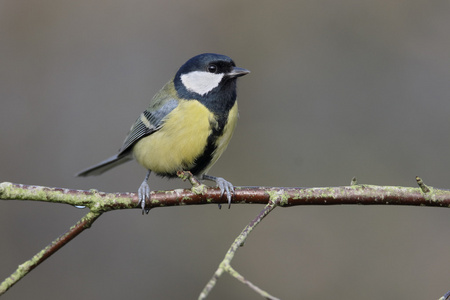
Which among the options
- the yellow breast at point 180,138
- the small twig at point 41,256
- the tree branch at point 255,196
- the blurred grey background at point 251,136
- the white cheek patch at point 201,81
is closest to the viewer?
the small twig at point 41,256

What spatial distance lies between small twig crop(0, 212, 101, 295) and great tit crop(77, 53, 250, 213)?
3.87 ft

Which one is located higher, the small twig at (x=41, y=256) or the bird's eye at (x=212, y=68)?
the bird's eye at (x=212, y=68)

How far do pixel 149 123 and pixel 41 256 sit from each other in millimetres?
1715

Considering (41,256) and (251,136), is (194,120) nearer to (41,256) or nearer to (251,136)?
(41,256)

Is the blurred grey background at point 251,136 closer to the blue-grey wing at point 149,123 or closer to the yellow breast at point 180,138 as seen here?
the blue-grey wing at point 149,123

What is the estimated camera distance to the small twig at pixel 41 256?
5.72ft

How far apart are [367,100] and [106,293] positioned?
10.2 feet

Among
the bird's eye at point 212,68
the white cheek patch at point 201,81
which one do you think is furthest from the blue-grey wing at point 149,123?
the bird's eye at point 212,68

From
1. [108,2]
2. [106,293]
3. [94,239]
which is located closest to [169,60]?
[108,2]

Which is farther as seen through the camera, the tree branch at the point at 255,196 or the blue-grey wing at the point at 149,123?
the blue-grey wing at the point at 149,123

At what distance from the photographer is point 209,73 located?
3309 mm

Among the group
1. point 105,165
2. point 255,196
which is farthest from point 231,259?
point 105,165

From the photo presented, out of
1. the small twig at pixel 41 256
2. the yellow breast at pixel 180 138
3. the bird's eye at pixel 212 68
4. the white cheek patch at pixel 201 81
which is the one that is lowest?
the small twig at pixel 41 256

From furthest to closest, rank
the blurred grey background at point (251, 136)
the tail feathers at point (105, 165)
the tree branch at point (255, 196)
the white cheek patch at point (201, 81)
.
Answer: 1. the blurred grey background at point (251, 136)
2. the tail feathers at point (105, 165)
3. the white cheek patch at point (201, 81)
4. the tree branch at point (255, 196)
